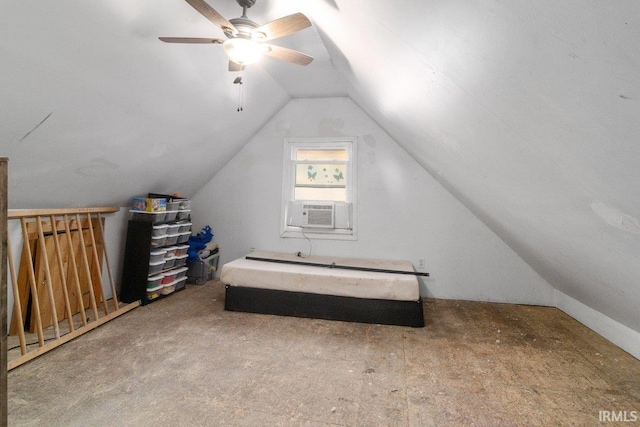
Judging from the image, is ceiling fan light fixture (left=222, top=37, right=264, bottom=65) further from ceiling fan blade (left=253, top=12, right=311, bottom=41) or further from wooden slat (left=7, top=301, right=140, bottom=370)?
wooden slat (left=7, top=301, right=140, bottom=370)

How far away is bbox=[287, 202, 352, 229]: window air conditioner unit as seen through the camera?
3941 mm

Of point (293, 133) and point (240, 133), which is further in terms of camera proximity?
point (293, 133)

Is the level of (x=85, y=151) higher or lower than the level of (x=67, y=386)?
higher

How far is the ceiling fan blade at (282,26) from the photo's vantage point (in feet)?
5.72

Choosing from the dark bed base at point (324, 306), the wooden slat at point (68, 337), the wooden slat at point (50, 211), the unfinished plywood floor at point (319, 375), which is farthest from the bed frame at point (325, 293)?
the wooden slat at point (50, 211)

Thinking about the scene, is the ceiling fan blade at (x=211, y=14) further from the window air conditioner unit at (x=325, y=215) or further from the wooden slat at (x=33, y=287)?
the window air conditioner unit at (x=325, y=215)

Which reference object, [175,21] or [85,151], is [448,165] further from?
[85,151]

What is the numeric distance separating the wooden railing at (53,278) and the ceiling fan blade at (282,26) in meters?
2.17

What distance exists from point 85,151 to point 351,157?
2.82 meters

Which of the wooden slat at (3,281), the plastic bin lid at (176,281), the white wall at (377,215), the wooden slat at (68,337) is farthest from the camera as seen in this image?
the white wall at (377,215)

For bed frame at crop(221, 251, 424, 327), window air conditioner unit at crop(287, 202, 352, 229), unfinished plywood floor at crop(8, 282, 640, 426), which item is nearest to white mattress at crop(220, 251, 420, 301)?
bed frame at crop(221, 251, 424, 327)

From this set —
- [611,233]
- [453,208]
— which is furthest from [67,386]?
[453,208]

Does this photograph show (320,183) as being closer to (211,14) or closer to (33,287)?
(211,14)

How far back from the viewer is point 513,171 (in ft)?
5.51
